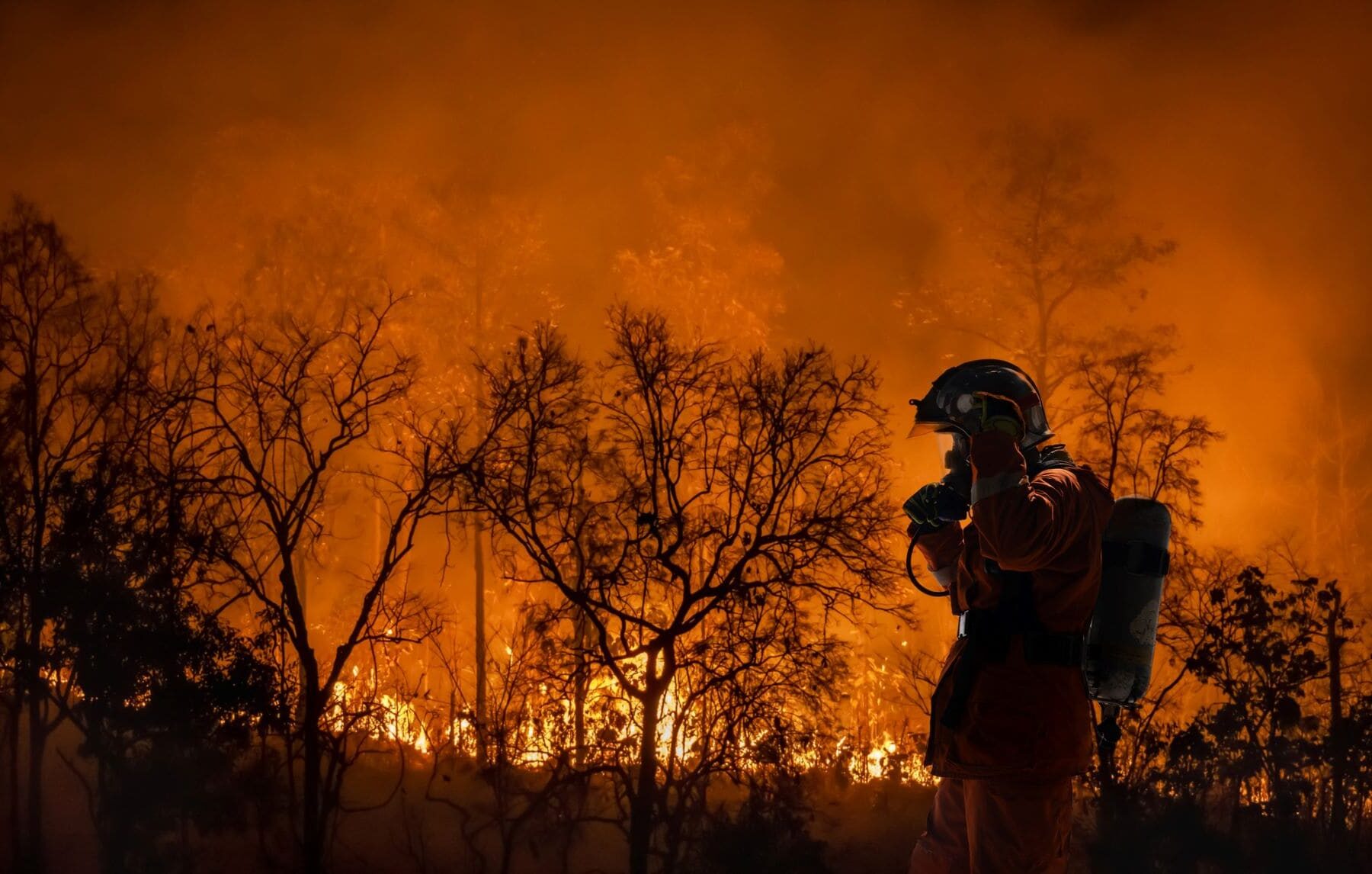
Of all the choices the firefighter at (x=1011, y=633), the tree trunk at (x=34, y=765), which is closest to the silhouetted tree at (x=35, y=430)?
the tree trunk at (x=34, y=765)

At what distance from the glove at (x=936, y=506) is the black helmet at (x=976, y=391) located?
26 cm

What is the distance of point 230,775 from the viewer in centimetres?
1167

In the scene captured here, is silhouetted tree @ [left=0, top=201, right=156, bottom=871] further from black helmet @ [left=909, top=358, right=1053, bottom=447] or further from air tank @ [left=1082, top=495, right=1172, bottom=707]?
air tank @ [left=1082, top=495, right=1172, bottom=707]

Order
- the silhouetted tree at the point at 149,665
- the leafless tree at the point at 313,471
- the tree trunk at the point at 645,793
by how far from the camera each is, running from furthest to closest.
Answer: the silhouetted tree at the point at 149,665
the tree trunk at the point at 645,793
the leafless tree at the point at 313,471

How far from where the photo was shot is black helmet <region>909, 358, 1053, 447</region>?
4.62 metres

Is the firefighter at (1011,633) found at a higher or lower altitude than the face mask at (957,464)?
lower

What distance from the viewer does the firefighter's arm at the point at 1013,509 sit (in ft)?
13.6

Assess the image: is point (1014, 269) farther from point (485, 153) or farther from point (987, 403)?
point (987, 403)

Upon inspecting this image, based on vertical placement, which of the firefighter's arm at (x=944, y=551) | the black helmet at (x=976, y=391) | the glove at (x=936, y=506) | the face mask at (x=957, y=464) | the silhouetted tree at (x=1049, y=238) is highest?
the silhouetted tree at (x=1049, y=238)

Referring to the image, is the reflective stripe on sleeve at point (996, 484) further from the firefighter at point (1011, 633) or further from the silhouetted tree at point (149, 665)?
the silhouetted tree at point (149, 665)

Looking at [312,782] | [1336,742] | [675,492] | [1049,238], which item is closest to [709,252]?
[1049,238]

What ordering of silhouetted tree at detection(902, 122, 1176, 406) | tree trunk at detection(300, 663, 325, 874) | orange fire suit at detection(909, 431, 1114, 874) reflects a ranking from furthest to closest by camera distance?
silhouetted tree at detection(902, 122, 1176, 406), tree trunk at detection(300, 663, 325, 874), orange fire suit at detection(909, 431, 1114, 874)

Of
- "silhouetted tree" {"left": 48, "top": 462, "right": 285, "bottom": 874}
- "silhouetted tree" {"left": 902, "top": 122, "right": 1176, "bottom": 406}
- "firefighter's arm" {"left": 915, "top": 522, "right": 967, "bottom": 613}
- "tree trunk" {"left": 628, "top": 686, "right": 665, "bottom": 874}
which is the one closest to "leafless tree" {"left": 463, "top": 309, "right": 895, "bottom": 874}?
"tree trunk" {"left": 628, "top": 686, "right": 665, "bottom": 874}

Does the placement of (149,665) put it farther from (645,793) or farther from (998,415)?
(998,415)
